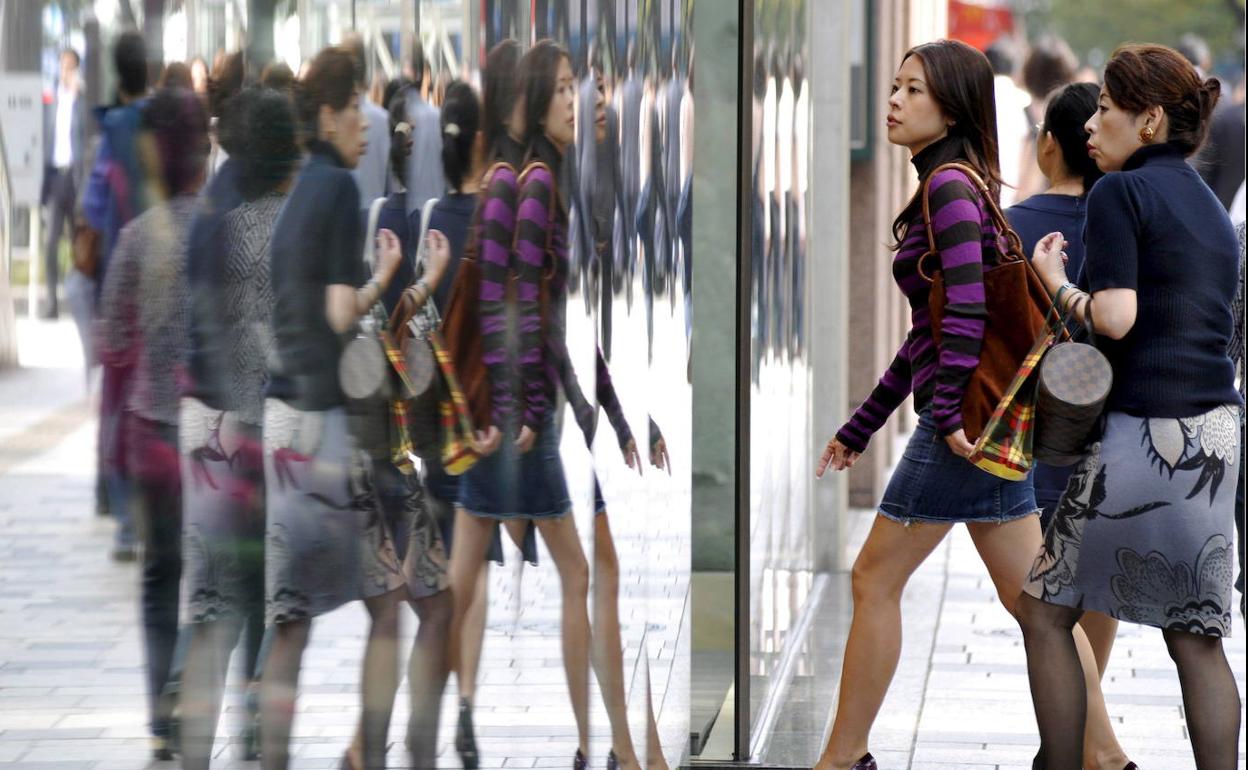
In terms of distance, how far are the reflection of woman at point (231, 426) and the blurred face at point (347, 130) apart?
7 cm

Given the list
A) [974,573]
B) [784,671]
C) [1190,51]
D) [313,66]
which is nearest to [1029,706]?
[784,671]

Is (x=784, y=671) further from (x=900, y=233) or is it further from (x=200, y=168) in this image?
(x=200, y=168)

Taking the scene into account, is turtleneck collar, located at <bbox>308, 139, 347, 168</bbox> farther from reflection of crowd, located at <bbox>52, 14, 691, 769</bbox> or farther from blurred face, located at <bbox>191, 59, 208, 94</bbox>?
blurred face, located at <bbox>191, 59, 208, 94</bbox>

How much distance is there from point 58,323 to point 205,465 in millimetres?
250

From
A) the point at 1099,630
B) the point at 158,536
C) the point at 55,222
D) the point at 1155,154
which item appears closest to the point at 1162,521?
the point at 1155,154

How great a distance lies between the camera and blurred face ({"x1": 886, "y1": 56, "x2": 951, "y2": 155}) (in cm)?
456

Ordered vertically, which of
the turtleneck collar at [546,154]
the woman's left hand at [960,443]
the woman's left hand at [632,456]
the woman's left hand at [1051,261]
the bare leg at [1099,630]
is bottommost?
the bare leg at [1099,630]

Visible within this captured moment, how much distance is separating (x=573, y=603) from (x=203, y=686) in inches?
40.2

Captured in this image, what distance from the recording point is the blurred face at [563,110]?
2770 mm

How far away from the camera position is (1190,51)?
542 inches

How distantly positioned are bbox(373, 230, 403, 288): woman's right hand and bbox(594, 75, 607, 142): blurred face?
94cm

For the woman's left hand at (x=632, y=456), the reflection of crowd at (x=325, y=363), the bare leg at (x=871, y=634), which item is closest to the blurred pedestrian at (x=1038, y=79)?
the bare leg at (x=871, y=634)

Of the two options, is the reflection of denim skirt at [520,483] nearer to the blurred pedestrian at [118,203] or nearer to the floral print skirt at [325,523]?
the floral print skirt at [325,523]

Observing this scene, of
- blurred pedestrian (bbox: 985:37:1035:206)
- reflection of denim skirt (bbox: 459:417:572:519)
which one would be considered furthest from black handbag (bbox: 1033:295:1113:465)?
blurred pedestrian (bbox: 985:37:1035:206)
